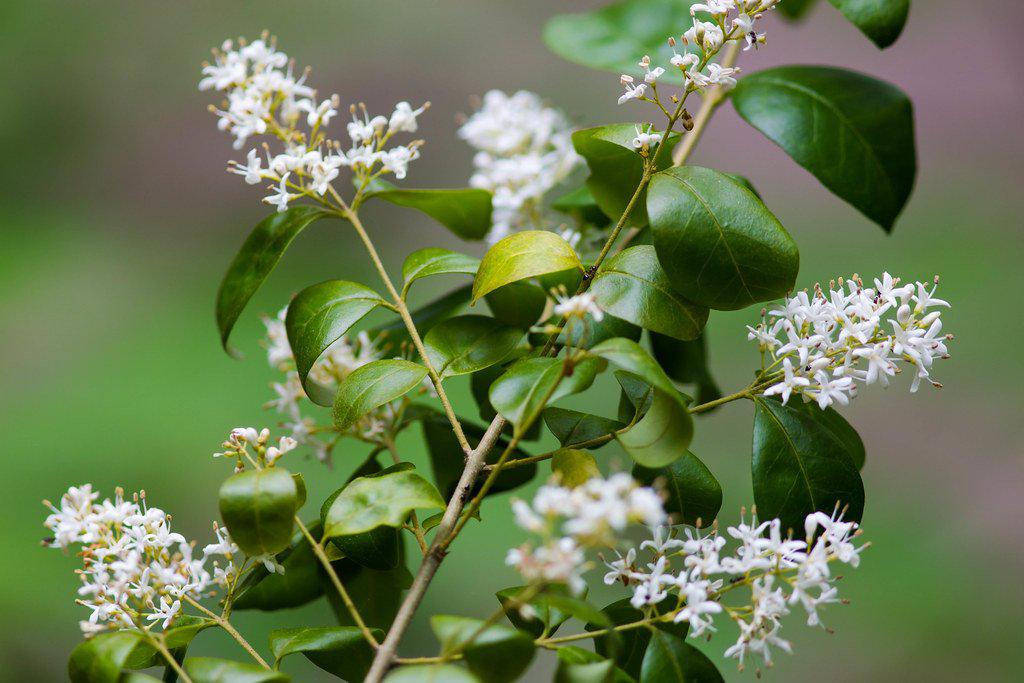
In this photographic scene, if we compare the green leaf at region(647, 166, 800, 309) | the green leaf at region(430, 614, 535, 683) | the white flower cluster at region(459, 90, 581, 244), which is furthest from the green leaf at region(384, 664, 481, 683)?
the white flower cluster at region(459, 90, 581, 244)

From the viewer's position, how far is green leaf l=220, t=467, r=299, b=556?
0.41m

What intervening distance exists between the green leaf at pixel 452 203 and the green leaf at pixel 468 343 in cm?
10

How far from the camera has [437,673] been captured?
1.14 feet

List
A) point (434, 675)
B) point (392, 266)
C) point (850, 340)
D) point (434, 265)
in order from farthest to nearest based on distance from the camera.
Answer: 1. point (392, 266)
2. point (434, 265)
3. point (850, 340)
4. point (434, 675)

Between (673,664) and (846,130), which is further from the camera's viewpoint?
(846,130)

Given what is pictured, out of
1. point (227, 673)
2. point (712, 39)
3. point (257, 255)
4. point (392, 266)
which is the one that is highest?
point (392, 266)

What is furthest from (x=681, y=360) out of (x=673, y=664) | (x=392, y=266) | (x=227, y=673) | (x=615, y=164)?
(x=392, y=266)

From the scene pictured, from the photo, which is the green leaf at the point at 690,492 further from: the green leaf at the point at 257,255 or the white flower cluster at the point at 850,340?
the green leaf at the point at 257,255

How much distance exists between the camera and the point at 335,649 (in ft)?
1.45

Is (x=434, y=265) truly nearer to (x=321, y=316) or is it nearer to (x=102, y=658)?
(x=321, y=316)

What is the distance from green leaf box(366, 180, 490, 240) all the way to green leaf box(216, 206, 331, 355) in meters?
0.05

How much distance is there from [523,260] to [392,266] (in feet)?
4.63

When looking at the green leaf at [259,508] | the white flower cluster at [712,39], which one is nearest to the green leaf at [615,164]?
the white flower cluster at [712,39]

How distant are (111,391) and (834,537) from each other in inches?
58.7
